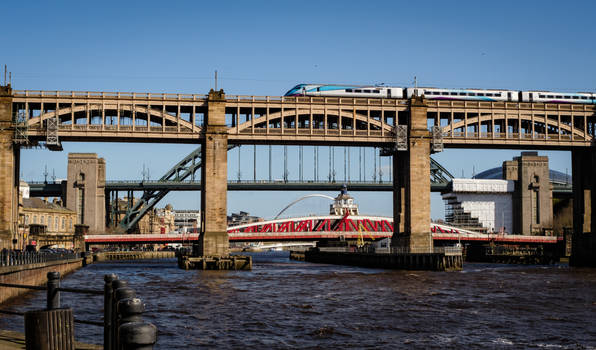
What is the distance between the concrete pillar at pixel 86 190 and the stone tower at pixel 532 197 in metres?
94.4

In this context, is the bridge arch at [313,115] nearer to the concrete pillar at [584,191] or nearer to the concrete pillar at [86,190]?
the concrete pillar at [584,191]

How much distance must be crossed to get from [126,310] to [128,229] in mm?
159264

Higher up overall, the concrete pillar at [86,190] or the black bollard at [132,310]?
the concrete pillar at [86,190]

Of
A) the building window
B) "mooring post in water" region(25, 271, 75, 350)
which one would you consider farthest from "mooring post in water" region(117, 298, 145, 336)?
the building window

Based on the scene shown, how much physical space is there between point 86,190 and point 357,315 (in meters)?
136

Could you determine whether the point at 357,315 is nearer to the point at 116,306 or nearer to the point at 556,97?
the point at 116,306

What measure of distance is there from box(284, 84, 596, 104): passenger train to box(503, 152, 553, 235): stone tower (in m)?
72.6

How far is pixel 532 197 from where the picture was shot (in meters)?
170

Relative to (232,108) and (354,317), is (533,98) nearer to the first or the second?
(232,108)

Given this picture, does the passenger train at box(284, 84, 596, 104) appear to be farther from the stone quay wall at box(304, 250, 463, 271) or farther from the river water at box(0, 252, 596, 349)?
the river water at box(0, 252, 596, 349)

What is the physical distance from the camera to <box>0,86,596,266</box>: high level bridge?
262 ft

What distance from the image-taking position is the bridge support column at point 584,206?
89.5m

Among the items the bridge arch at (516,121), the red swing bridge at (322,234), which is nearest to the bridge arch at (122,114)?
the bridge arch at (516,121)

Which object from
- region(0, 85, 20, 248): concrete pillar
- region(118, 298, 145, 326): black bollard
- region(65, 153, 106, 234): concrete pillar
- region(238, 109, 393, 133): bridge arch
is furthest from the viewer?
region(65, 153, 106, 234): concrete pillar
